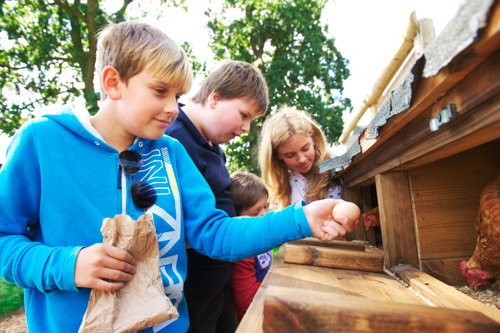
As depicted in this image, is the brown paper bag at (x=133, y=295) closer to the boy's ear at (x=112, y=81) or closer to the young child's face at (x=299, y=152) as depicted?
the boy's ear at (x=112, y=81)

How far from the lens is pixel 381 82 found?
2.53 meters

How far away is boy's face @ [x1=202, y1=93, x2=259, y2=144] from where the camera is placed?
202 cm

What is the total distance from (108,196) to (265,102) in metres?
1.39

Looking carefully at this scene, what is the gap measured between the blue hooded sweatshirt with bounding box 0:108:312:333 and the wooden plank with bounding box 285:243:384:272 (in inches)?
13.4

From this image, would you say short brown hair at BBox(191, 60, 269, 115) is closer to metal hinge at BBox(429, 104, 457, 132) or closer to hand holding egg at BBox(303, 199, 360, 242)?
hand holding egg at BBox(303, 199, 360, 242)

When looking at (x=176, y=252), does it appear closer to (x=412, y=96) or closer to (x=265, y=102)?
(x=412, y=96)

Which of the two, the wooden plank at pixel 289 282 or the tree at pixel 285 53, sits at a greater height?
the tree at pixel 285 53

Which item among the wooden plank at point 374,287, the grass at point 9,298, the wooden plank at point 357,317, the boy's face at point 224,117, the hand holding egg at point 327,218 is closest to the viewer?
the wooden plank at point 357,317

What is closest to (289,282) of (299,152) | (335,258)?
Result: (335,258)

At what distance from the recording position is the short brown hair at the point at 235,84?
6.73 feet

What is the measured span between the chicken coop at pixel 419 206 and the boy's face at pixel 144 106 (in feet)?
2.43

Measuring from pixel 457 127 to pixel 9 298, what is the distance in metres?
5.34

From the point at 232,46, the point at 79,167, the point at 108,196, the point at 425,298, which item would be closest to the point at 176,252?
the point at 108,196

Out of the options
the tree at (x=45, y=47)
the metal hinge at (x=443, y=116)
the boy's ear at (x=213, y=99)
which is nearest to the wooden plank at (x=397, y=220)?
the metal hinge at (x=443, y=116)
